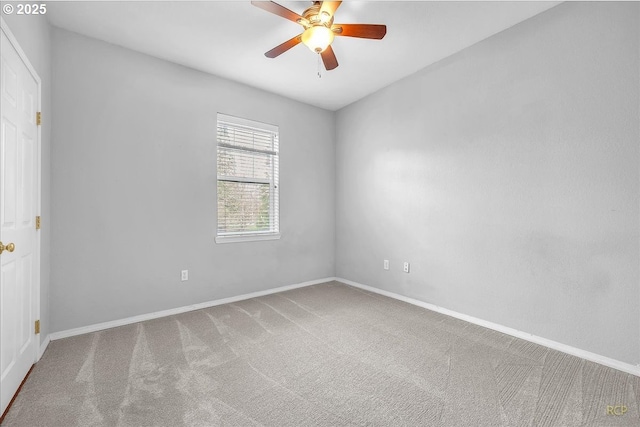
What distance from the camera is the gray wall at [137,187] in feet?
8.47

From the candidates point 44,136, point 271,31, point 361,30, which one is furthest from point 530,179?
point 44,136

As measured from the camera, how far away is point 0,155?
1566mm

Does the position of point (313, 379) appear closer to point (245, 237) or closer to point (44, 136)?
point (245, 237)

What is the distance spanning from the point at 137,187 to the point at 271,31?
201 cm

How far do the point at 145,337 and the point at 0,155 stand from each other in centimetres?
173

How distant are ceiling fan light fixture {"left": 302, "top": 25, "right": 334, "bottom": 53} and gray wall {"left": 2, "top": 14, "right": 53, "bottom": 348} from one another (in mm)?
1935

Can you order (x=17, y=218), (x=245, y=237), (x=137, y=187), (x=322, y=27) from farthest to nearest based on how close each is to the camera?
(x=245, y=237)
(x=137, y=187)
(x=322, y=27)
(x=17, y=218)

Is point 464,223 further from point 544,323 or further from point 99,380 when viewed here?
point 99,380

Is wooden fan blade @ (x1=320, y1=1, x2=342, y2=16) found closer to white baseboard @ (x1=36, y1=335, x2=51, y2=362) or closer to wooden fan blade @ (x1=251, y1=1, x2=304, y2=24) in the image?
wooden fan blade @ (x1=251, y1=1, x2=304, y2=24)

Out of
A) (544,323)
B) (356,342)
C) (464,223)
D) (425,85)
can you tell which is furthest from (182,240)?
(544,323)

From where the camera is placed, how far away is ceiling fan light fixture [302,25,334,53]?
2121 millimetres

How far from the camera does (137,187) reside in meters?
2.92

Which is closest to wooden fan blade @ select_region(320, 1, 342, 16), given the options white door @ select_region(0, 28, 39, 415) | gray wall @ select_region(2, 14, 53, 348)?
white door @ select_region(0, 28, 39, 415)

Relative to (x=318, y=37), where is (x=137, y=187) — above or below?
below
